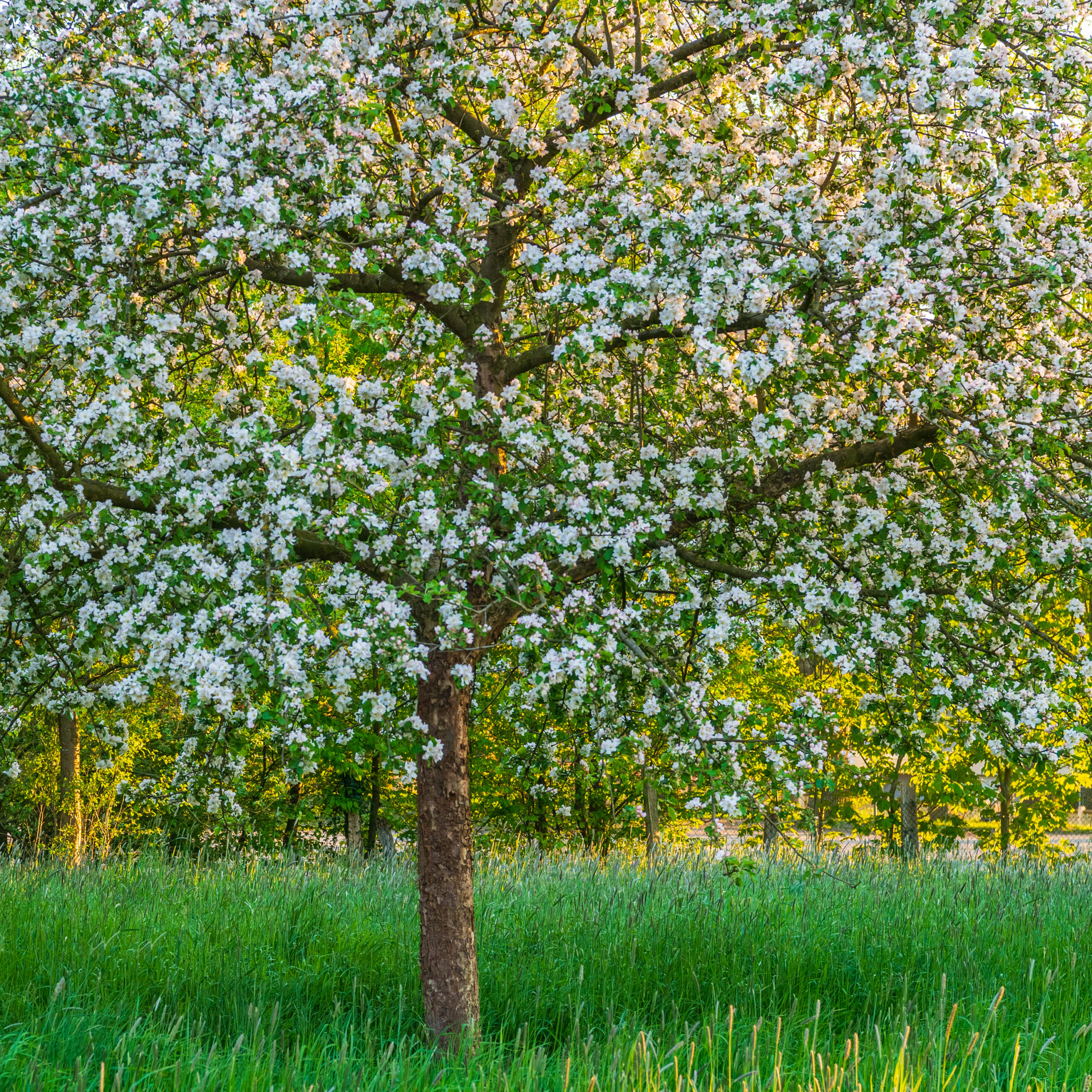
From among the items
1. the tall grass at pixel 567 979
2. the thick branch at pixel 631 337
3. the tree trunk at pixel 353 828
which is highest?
the thick branch at pixel 631 337

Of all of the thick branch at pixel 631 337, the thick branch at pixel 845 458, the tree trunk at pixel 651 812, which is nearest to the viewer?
the thick branch at pixel 631 337

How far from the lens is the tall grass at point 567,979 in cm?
512

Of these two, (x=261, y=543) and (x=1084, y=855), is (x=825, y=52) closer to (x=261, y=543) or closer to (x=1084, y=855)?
(x=261, y=543)

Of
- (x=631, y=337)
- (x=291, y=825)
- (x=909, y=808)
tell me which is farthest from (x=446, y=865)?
(x=291, y=825)

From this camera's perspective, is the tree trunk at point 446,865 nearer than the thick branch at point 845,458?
Yes

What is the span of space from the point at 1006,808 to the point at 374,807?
12.5m

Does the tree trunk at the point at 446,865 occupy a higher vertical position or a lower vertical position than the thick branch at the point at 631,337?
lower

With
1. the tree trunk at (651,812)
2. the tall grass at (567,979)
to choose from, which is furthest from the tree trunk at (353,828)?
the tall grass at (567,979)

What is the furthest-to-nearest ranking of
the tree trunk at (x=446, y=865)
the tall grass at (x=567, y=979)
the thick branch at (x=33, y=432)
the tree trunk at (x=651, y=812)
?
the tree trunk at (x=651, y=812) < the tree trunk at (x=446, y=865) < the thick branch at (x=33, y=432) < the tall grass at (x=567, y=979)

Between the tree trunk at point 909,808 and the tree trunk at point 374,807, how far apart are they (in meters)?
9.55

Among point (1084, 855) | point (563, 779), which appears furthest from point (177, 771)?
point (1084, 855)

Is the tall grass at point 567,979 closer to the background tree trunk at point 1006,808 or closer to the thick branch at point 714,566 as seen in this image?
the thick branch at point 714,566

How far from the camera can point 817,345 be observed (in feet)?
23.0

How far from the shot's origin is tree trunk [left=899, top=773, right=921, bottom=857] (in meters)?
18.4
